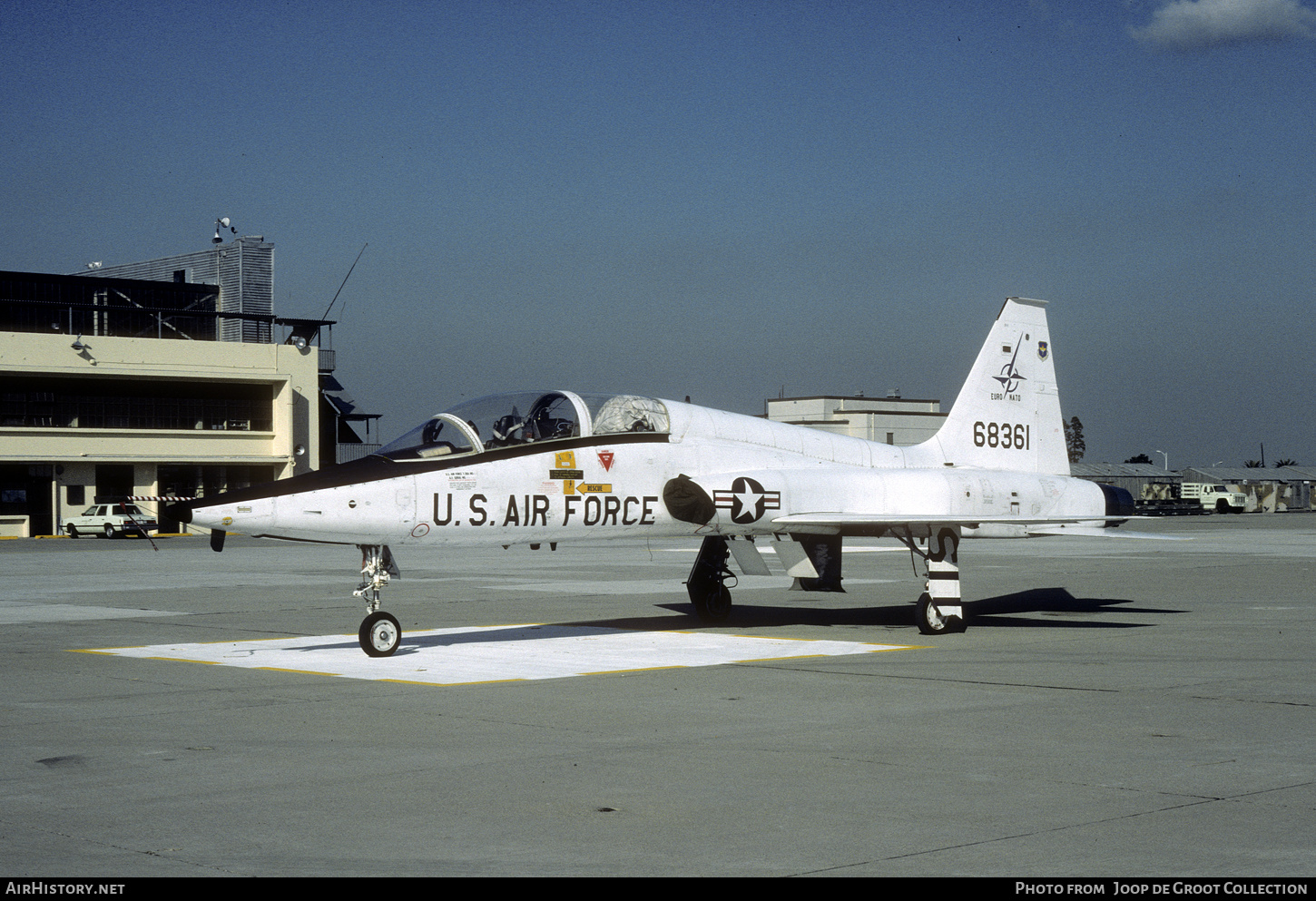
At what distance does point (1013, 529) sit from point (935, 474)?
1.51 meters

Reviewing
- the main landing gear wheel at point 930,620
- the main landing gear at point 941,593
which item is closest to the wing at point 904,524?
the main landing gear at point 941,593

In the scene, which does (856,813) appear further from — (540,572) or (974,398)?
(540,572)

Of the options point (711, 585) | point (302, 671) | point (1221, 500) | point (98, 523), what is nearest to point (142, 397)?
point (98, 523)

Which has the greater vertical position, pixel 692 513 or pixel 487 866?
pixel 692 513

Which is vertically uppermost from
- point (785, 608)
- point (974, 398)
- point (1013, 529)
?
point (974, 398)

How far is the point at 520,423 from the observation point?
15047 mm

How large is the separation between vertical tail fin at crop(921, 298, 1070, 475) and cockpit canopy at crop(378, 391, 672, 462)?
564cm

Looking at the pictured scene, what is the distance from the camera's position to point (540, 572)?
31016 millimetres

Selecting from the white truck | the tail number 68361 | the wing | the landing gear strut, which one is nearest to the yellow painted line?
the wing

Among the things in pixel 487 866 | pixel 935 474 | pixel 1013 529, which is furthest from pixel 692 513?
pixel 487 866

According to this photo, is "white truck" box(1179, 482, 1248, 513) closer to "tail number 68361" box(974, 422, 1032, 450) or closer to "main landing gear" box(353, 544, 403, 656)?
"tail number 68361" box(974, 422, 1032, 450)

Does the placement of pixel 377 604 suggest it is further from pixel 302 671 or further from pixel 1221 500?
pixel 1221 500

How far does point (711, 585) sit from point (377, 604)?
5.79 m

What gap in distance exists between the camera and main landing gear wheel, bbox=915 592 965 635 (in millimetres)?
16750
